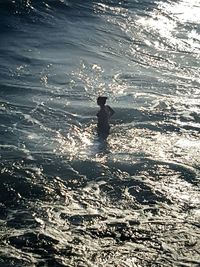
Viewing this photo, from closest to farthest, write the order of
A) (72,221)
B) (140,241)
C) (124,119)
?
(140,241)
(72,221)
(124,119)

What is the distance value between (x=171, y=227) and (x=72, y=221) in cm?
158

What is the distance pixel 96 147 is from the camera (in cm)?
1114

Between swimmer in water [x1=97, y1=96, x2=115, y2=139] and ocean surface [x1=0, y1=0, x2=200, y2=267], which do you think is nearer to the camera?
ocean surface [x1=0, y1=0, x2=200, y2=267]

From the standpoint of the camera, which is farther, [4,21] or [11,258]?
[4,21]

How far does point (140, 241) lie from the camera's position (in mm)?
7859

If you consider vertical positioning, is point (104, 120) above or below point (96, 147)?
above

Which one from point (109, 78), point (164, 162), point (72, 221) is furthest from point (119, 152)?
point (109, 78)

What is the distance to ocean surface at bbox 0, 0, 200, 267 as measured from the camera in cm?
780

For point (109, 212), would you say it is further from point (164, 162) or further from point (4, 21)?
point (4, 21)

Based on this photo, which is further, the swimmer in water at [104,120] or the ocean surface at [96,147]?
the swimmer in water at [104,120]

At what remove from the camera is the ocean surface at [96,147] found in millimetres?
7805

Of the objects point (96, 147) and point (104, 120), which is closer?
point (96, 147)

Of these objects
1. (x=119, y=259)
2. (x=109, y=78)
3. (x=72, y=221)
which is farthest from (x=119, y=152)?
(x=109, y=78)

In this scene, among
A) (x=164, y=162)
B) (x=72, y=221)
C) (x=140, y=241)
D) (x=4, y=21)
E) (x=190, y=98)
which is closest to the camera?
(x=140, y=241)
